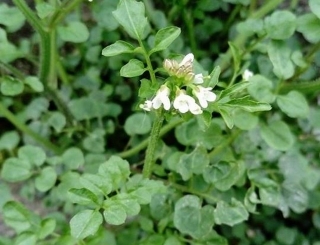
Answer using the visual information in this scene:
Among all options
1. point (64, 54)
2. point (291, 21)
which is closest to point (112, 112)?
point (64, 54)

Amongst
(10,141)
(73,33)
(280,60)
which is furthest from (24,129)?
(280,60)

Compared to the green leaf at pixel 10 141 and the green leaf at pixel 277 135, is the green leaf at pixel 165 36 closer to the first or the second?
the green leaf at pixel 277 135

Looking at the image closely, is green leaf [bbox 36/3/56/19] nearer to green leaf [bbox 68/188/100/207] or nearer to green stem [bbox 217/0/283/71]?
green leaf [bbox 68/188/100/207]

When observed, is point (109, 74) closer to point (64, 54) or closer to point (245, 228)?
point (64, 54)

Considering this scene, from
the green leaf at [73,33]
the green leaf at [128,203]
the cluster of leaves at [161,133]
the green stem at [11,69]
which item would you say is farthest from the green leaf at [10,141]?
the green leaf at [128,203]

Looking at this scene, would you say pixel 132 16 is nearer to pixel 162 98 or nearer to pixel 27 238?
pixel 162 98

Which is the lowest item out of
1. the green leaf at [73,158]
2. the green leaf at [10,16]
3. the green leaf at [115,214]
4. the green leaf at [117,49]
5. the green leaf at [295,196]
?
the green leaf at [295,196]
